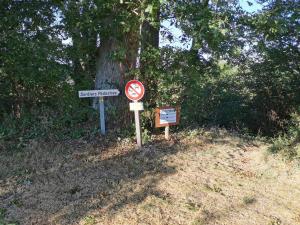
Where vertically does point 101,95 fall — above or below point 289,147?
above

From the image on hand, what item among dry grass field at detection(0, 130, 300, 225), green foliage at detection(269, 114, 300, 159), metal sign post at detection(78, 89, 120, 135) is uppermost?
metal sign post at detection(78, 89, 120, 135)

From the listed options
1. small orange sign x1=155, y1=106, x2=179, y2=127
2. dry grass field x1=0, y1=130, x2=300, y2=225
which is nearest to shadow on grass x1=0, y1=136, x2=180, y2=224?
dry grass field x1=0, y1=130, x2=300, y2=225

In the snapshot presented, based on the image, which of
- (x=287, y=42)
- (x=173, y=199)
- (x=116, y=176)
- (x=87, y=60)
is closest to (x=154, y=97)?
(x=87, y=60)

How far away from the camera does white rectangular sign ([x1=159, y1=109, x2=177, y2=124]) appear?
8297 mm

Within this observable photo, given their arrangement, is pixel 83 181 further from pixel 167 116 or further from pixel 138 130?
pixel 167 116

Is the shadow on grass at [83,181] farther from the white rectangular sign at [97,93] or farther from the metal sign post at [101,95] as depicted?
the white rectangular sign at [97,93]

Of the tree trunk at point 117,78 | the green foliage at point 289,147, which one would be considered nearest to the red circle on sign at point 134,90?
the tree trunk at point 117,78

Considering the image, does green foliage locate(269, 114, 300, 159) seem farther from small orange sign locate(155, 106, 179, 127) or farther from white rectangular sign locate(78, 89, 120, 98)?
white rectangular sign locate(78, 89, 120, 98)

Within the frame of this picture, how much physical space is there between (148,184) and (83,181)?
1.04 m

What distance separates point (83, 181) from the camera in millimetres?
6312

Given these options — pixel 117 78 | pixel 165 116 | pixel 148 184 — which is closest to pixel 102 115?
pixel 117 78

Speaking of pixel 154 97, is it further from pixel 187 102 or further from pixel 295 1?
pixel 295 1

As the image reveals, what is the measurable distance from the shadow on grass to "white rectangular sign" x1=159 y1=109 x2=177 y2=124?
519 millimetres

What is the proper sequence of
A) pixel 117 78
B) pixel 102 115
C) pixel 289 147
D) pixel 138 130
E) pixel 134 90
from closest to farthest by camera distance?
pixel 134 90 → pixel 138 130 → pixel 289 147 → pixel 102 115 → pixel 117 78
